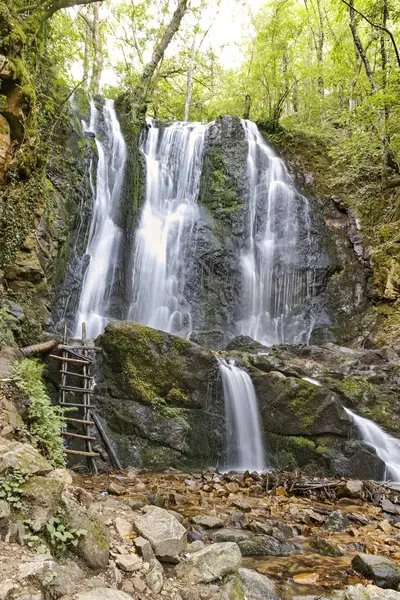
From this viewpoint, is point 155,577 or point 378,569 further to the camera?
point 378,569

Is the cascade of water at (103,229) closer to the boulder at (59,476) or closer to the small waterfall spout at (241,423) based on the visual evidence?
the small waterfall spout at (241,423)

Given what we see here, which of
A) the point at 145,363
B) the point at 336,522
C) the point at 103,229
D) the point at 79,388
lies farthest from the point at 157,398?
the point at 103,229

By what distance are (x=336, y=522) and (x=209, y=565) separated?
2.55 m

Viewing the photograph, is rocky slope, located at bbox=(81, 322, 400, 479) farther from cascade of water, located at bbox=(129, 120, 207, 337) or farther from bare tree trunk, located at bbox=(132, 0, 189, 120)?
bare tree trunk, located at bbox=(132, 0, 189, 120)

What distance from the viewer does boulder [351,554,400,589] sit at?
11.4 ft

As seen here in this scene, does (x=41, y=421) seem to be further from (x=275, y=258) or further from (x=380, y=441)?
(x=275, y=258)

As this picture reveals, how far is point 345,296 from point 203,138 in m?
9.54

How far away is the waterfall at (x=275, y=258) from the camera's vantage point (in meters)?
15.5

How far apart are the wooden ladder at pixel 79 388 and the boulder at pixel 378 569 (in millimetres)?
4483

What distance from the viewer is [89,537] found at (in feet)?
9.00

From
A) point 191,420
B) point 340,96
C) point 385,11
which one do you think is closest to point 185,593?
point 191,420

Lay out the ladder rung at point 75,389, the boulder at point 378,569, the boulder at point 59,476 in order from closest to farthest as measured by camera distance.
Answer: the boulder at point 59,476
the boulder at point 378,569
the ladder rung at point 75,389

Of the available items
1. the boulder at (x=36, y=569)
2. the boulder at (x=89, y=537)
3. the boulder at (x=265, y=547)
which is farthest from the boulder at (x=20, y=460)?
the boulder at (x=265, y=547)

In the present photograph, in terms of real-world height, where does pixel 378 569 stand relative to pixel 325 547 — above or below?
above
